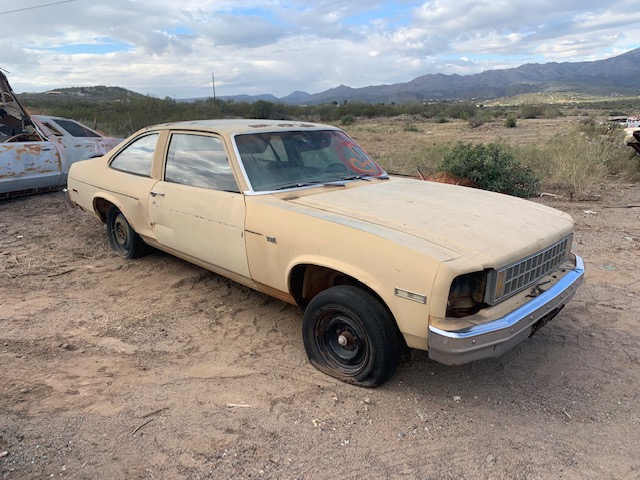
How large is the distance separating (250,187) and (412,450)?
2.09 m

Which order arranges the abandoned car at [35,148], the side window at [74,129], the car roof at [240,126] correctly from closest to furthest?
the car roof at [240,126]
the abandoned car at [35,148]
the side window at [74,129]

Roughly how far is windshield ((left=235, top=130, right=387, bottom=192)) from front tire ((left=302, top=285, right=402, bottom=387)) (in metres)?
1.11

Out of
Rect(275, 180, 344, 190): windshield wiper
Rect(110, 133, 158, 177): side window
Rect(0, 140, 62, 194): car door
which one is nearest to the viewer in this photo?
Rect(275, 180, 344, 190): windshield wiper

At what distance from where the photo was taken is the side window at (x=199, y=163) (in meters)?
3.85

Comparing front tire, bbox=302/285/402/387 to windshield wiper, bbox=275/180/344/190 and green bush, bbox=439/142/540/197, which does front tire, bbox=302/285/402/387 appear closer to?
windshield wiper, bbox=275/180/344/190

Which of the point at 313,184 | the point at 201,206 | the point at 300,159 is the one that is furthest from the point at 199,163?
the point at 313,184

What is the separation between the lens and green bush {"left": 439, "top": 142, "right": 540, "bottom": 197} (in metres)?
8.72

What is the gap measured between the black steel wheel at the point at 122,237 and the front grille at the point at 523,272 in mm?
3819

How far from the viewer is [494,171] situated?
8883 mm

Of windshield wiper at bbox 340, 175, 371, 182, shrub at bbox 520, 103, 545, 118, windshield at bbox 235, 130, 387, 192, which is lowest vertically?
shrub at bbox 520, 103, 545, 118

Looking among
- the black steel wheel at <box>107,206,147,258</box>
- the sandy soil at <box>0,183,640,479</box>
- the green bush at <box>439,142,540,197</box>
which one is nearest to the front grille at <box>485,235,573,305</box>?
the sandy soil at <box>0,183,640,479</box>

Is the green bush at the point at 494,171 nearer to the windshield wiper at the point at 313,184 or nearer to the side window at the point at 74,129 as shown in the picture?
the windshield wiper at the point at 313,184

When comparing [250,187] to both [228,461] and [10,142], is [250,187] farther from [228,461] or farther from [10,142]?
[10,142]

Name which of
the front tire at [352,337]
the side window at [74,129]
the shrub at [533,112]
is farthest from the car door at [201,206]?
the shrub at [533,112]
